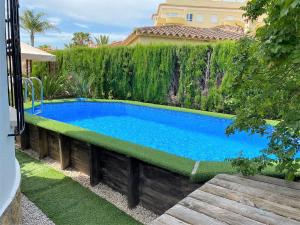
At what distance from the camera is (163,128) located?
1329 cm

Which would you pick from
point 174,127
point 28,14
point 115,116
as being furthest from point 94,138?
point 28,14

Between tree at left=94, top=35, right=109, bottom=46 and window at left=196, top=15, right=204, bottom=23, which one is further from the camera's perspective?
window at left=196, top=15, right=204, bottom=23

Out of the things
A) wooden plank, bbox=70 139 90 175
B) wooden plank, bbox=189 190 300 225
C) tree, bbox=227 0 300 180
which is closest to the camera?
tree, bbox=227 0 300 180

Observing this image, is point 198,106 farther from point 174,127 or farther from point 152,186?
point 152,186

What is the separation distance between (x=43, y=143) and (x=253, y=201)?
6574 millimetres

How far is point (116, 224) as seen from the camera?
487 cm

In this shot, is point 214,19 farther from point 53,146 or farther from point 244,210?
point 244,210

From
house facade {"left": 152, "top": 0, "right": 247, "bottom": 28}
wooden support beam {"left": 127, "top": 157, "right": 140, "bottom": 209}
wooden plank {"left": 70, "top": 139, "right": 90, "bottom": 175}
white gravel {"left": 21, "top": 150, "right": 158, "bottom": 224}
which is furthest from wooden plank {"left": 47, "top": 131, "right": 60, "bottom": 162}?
house facade {"left": 152, "top": 0, "right": 247, "bottom": 28}

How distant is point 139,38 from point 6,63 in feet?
60.6

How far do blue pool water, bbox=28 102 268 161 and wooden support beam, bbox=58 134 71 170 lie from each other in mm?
3421

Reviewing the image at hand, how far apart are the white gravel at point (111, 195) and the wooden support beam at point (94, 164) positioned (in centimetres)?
14

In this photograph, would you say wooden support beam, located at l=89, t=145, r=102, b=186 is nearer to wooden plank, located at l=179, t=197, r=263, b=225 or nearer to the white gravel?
the white gravel

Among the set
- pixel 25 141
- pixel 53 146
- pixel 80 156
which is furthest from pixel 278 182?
pixel 25 141

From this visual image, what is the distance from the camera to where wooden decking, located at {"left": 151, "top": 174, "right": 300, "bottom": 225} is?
8.47 ft
